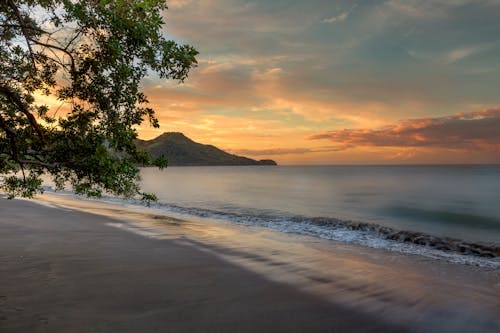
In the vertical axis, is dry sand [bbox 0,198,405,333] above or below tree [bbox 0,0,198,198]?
below

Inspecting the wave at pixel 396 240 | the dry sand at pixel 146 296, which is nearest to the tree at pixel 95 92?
the dry sand at pixel 146 296

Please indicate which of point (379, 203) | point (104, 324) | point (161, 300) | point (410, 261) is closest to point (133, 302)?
point (161, 300)

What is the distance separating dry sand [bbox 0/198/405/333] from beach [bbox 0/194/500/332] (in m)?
0.03

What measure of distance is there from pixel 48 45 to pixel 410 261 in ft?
53.3

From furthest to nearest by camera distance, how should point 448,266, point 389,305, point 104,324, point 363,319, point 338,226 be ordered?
point 338,226 < point 448,266 < point 389,305 < point 363,319 < point 104,324

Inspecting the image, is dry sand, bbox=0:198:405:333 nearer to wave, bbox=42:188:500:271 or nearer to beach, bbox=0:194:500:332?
beach, bbox=0:194:500:332

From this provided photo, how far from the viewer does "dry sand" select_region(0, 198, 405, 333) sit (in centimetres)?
776

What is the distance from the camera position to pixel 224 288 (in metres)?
10.4


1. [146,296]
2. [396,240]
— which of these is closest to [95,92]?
[146,296]

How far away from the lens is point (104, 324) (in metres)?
7.57

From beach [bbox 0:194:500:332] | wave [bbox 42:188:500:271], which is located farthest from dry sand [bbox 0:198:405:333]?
wave [bbox 42:188:500:271]

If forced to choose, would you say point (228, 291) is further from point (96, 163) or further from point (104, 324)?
point (96, 163)

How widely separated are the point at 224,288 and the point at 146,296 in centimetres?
229

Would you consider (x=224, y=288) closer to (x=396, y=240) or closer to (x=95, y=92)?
(x=95, y=92)
